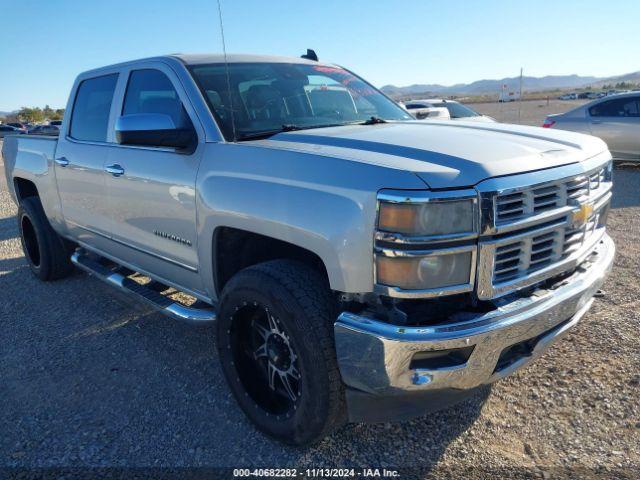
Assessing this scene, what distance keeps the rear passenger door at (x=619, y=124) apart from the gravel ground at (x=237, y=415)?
7.23m

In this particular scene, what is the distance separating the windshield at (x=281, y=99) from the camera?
3125 millimetres

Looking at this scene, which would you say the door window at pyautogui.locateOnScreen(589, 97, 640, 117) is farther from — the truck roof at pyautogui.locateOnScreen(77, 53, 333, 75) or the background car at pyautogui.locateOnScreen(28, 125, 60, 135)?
the background car at pyautogui.locateOnScreen(28, 125, 60, 135)

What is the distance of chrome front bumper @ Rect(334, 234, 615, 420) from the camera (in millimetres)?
2078

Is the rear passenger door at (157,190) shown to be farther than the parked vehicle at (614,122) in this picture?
No

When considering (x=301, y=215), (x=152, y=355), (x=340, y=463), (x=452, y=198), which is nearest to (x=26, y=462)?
(x=152, y=355)

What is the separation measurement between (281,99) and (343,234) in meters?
1.54

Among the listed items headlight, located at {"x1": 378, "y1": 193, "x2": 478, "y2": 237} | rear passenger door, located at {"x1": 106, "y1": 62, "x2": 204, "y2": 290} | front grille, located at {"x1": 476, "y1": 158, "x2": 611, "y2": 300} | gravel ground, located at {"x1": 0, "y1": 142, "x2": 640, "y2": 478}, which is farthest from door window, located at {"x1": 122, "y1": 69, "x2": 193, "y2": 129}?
front grille, located at {"x1": 476, "y1": 158, "x2": 611, "y2": 300}

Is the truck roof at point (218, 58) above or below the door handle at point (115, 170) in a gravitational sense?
above

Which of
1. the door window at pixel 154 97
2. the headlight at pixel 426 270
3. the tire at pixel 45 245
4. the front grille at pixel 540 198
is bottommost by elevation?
the tire at pixel 45 245

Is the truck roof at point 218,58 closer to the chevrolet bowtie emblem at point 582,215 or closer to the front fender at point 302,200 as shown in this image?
the front fender at point 302,200

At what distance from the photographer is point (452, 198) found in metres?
2.07

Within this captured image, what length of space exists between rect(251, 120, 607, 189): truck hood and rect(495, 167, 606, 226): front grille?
0.09 metres

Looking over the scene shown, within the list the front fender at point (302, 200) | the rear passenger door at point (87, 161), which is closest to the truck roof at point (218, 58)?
the rear passenger door at point (87, 161)

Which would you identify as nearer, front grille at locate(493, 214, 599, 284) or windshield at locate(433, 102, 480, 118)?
front grille at locate(493, 214, 599, 284)
